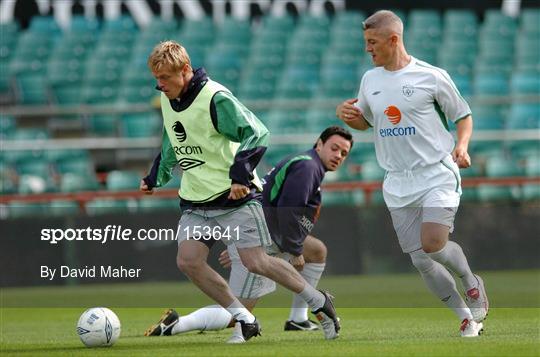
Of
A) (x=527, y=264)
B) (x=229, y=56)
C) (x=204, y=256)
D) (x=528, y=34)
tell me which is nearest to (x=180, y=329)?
(x=204, y=256)

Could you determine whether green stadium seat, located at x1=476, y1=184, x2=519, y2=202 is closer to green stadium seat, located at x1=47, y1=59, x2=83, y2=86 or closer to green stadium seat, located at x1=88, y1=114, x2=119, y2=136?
green stadium seat, located at x1=88, y1=114, x2=119, y2=136

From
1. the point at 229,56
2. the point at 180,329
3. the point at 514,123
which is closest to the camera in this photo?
the point at 180,329

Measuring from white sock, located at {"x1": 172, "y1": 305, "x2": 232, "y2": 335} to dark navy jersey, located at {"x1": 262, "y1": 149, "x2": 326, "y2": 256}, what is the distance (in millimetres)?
702

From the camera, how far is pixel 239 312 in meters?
8.41

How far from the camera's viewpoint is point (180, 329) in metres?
9.46

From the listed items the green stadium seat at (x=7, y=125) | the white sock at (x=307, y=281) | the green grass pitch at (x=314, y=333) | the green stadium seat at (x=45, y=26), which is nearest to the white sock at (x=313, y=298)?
the green grass pitch at (x=314, y=333)

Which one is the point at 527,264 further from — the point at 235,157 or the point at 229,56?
the point at 235,157

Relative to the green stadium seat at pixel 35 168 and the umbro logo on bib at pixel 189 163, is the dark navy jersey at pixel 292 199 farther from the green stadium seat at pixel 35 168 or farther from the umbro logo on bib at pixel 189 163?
the green stadium seat at pixel 35 168

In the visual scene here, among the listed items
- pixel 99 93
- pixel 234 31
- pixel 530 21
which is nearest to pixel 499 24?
pixel 530 21

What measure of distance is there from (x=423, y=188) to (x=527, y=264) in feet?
27.4

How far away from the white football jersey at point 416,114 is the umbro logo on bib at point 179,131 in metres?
1.35

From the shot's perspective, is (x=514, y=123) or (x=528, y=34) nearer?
A: (x=514, y=123)

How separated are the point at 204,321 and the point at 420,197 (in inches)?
81.2

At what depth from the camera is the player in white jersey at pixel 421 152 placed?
8.47 metres
